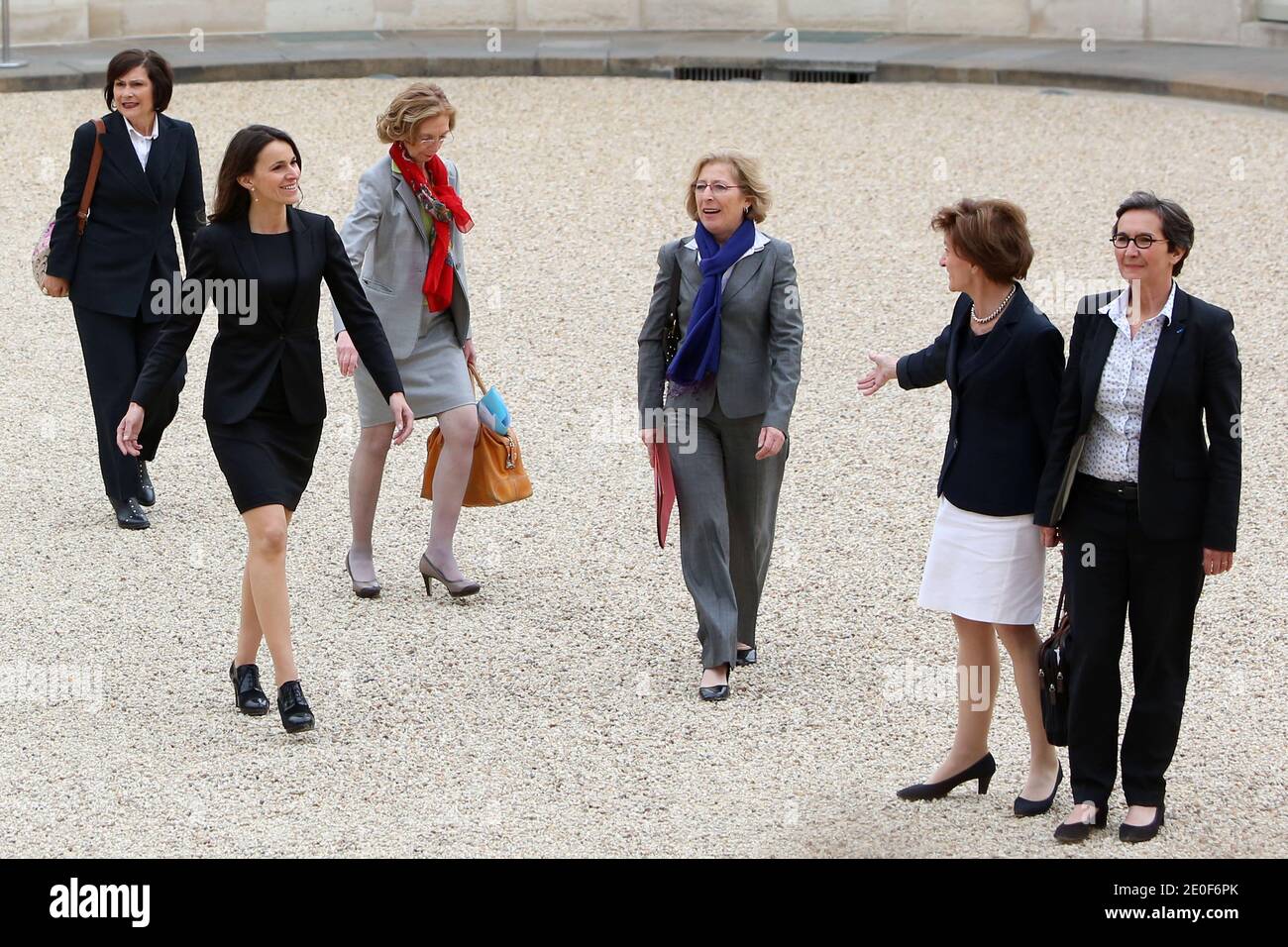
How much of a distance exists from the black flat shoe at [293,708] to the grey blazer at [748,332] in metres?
1.33

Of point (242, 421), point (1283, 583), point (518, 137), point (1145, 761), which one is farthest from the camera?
point (518, 137)

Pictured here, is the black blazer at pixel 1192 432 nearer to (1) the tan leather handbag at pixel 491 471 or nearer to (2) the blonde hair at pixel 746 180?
(2) the blonde hair at pixel 746 180

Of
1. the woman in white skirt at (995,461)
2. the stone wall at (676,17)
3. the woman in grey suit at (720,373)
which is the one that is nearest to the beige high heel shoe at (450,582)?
the woman in grey suit at (720,373)

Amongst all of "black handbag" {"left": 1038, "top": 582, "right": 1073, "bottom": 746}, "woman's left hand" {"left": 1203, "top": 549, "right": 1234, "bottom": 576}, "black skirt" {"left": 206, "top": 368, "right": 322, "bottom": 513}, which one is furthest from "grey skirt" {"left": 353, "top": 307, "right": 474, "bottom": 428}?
"woman's left hand" {"left": 1203, "top": 549, "right": 1234, "bottom": 576}

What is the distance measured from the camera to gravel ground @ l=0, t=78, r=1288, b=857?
5262 mm

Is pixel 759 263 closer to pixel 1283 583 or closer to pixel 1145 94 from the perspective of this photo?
pixel 1283 583

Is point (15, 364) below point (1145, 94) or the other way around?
below

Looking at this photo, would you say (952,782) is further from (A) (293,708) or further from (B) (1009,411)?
(A) (293,708)

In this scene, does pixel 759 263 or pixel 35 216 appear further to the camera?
pixel 35 216

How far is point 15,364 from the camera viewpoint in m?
9.74

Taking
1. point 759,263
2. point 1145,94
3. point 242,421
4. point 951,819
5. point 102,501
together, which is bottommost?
point 951,819

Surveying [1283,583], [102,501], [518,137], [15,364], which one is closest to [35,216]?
[15,364]

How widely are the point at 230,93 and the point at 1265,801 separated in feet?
39.3

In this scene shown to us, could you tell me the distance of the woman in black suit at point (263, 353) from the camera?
565 cm
